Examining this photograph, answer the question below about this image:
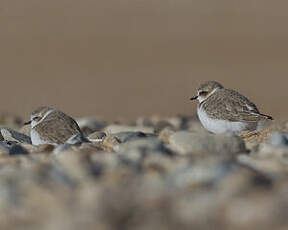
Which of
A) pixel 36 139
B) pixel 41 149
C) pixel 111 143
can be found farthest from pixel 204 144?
pixel 36 139

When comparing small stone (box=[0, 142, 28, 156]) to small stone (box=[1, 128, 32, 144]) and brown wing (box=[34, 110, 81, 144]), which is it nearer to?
brown wing (box=[34, 110, 81, 144])

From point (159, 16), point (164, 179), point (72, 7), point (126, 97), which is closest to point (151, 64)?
point (126, 97)

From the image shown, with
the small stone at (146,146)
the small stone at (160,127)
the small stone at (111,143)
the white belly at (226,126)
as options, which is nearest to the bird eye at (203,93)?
the small stone at (160,127)

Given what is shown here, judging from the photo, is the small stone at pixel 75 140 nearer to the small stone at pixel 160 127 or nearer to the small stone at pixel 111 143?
the small stone at pixel 111 143

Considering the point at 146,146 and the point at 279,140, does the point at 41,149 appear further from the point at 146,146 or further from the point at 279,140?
the point at 279,140

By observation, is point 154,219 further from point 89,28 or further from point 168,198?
point 89,28
